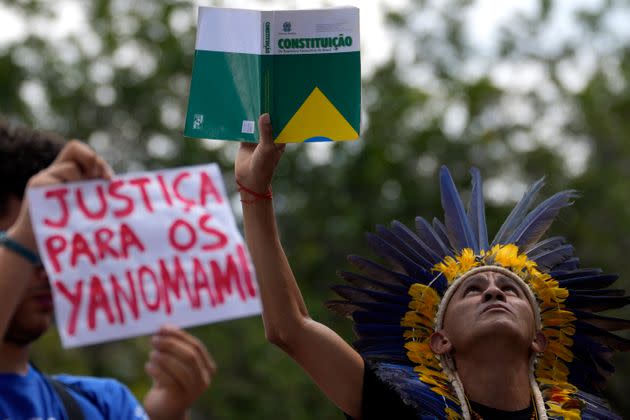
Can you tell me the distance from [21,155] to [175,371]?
0.95 metres

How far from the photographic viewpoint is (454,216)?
375cm

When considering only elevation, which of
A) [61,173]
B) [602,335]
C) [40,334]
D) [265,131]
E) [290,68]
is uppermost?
[290,68]

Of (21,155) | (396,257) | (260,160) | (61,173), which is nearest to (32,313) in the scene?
(61,173)

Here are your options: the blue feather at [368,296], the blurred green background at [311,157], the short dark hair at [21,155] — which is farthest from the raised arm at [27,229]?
the blurred green background at [311,157]

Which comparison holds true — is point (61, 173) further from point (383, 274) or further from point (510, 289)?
point (510, 289)

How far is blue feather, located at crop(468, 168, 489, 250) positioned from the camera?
3754 mm

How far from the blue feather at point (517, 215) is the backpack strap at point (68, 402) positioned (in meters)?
1.39

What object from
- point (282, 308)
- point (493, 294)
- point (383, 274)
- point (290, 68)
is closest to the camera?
point (290, 68)

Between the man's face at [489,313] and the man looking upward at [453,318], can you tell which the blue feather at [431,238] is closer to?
the man looking upward at [453,318]

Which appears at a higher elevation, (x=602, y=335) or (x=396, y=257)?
(x=396, y=257)

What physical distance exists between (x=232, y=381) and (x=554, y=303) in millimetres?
9183

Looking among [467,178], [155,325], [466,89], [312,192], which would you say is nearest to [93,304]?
[155,325]

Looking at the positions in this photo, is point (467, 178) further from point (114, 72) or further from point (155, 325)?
point (155, 325)

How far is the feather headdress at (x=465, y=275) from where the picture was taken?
3516 mm
